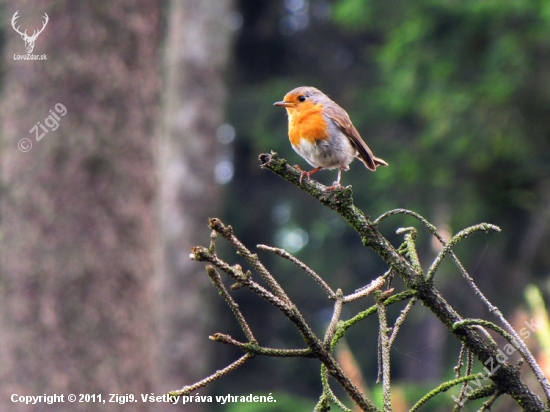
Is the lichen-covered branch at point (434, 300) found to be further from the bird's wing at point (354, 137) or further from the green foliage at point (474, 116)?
the green foliage at point (474, 116)

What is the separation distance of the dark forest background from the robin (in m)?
0.74

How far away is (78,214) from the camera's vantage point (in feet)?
19.0

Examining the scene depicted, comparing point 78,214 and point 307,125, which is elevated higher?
point 78,214

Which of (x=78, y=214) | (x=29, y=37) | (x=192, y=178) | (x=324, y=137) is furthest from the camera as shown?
(x=192, y=178)

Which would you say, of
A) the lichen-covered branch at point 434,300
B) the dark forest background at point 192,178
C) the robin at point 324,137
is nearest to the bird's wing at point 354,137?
the robin at point 324,137

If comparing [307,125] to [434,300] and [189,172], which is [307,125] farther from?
[189,172]

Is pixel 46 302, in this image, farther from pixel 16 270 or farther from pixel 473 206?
pixel 473 206

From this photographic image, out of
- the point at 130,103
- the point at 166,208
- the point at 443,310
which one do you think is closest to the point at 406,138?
the point at 166,208

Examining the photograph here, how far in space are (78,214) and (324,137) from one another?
3.35 meters

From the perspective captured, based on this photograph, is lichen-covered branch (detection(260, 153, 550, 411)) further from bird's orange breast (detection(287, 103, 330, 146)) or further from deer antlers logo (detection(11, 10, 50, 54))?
deer antlers logo (detection(11, 10, 50, 54))

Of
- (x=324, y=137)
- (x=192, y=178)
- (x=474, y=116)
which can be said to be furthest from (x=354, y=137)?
(x=192, y=178)

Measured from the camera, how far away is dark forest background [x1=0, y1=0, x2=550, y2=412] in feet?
18.8

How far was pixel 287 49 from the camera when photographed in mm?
18422

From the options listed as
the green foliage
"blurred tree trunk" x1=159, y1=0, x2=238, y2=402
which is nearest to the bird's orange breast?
the green foliage
